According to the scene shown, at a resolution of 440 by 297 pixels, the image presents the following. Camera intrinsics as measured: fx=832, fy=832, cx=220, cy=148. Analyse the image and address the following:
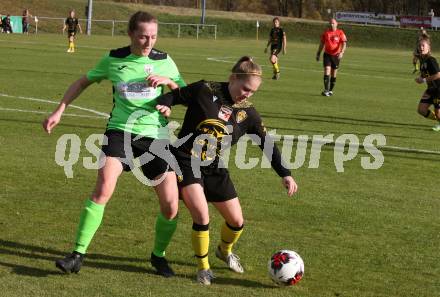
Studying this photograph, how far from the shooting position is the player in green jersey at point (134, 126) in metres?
6.38

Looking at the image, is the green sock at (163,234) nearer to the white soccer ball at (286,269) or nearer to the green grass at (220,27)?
the white soccer ball at (286,269)

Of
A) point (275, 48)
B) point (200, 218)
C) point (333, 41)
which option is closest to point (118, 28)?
point (275, 48)

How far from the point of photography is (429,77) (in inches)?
603

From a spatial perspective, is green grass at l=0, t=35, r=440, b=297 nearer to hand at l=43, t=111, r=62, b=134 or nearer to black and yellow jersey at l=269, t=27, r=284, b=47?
hand at l=43, t=111, r=62, b=134

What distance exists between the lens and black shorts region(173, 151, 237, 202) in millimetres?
6418

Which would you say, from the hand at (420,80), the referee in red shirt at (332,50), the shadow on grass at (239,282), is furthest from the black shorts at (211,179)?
the referee in red shirt at (332,50)

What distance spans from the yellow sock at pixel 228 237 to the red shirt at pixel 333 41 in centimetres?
1749

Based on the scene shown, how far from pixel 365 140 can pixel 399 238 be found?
658 centimetres

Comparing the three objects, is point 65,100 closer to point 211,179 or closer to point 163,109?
point 163,109

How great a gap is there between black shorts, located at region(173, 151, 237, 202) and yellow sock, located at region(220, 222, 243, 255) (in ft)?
1.16

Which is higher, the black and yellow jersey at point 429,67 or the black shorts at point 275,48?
the black and yellow jersey at point 429,67

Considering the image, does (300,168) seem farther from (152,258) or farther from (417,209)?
(152,258)

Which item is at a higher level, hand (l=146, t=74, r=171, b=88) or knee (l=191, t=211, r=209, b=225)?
hand (l=146, t=74, r=171, b=88)

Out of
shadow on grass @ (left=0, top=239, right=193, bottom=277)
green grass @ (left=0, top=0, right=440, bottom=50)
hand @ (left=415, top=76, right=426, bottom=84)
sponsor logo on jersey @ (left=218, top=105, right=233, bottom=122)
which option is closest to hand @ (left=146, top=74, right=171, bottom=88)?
sponsor logo on jersey @ (left=218, top=105, right=233, bottom=122)
